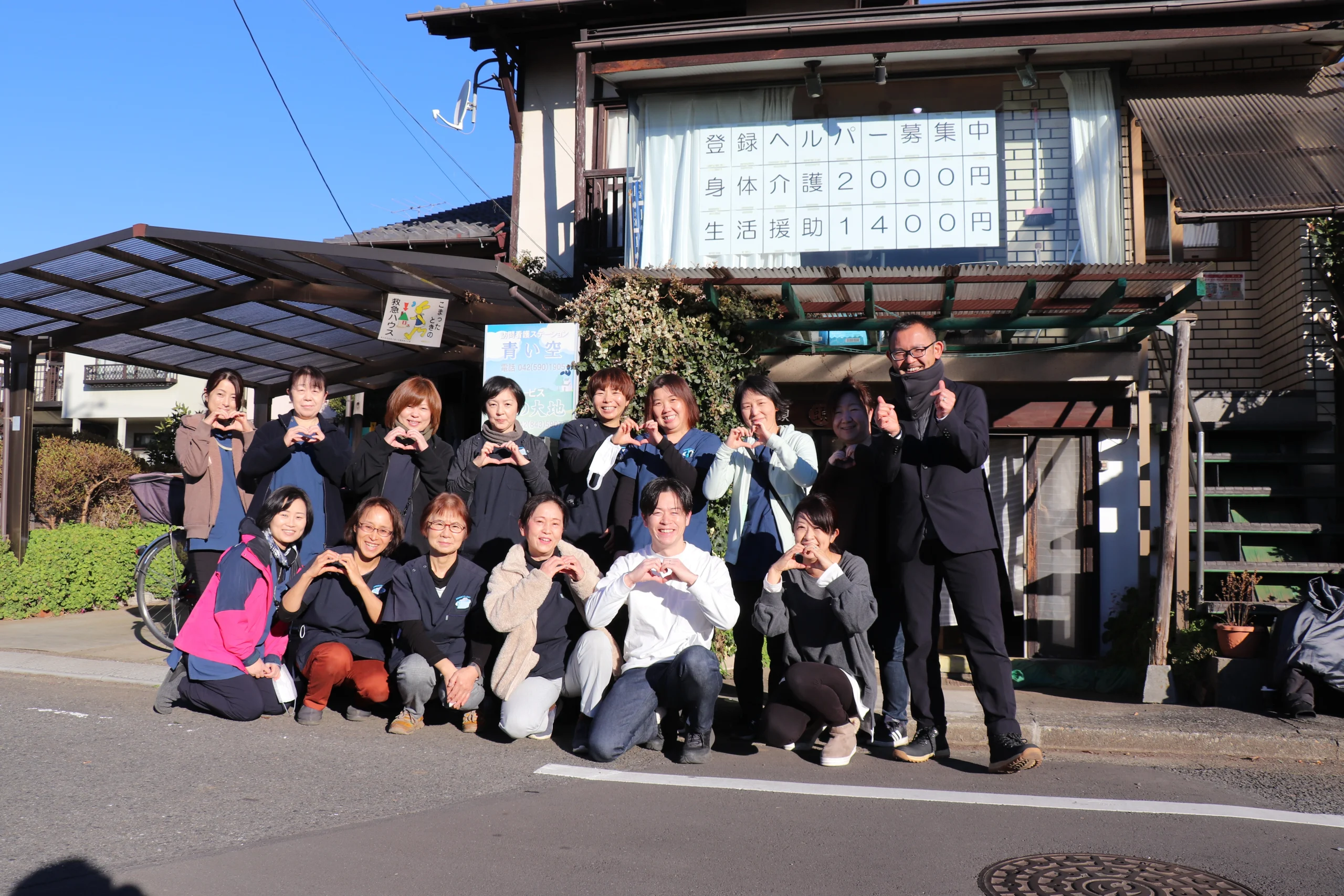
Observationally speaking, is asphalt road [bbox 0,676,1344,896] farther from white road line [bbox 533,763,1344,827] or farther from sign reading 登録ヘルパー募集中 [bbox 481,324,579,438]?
sign reading 登録ヘルパー募集中 [bbox 481,324,579,438]

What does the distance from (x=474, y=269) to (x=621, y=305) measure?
1.15 m

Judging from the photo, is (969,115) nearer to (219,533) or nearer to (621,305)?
(621,305)

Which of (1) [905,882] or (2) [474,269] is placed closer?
(1) [905,882]

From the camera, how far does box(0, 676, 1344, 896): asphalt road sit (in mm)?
3191

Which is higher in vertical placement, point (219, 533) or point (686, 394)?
point (686, 394)

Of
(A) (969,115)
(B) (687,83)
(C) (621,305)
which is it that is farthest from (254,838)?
(B) (687,83)

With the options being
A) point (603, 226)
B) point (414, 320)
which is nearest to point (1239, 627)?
point (414, 320)

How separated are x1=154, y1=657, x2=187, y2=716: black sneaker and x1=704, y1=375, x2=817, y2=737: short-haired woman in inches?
123

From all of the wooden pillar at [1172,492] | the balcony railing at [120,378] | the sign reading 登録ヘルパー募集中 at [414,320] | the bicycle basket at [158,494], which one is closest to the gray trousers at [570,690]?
the bicycle basket at [158,494]

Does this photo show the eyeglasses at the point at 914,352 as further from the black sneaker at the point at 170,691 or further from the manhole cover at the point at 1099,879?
the black sneaker at the point at 170,691

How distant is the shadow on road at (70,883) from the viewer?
2.93 m

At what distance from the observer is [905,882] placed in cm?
322

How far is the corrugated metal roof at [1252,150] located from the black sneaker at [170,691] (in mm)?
7217

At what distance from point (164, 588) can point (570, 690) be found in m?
4.45
